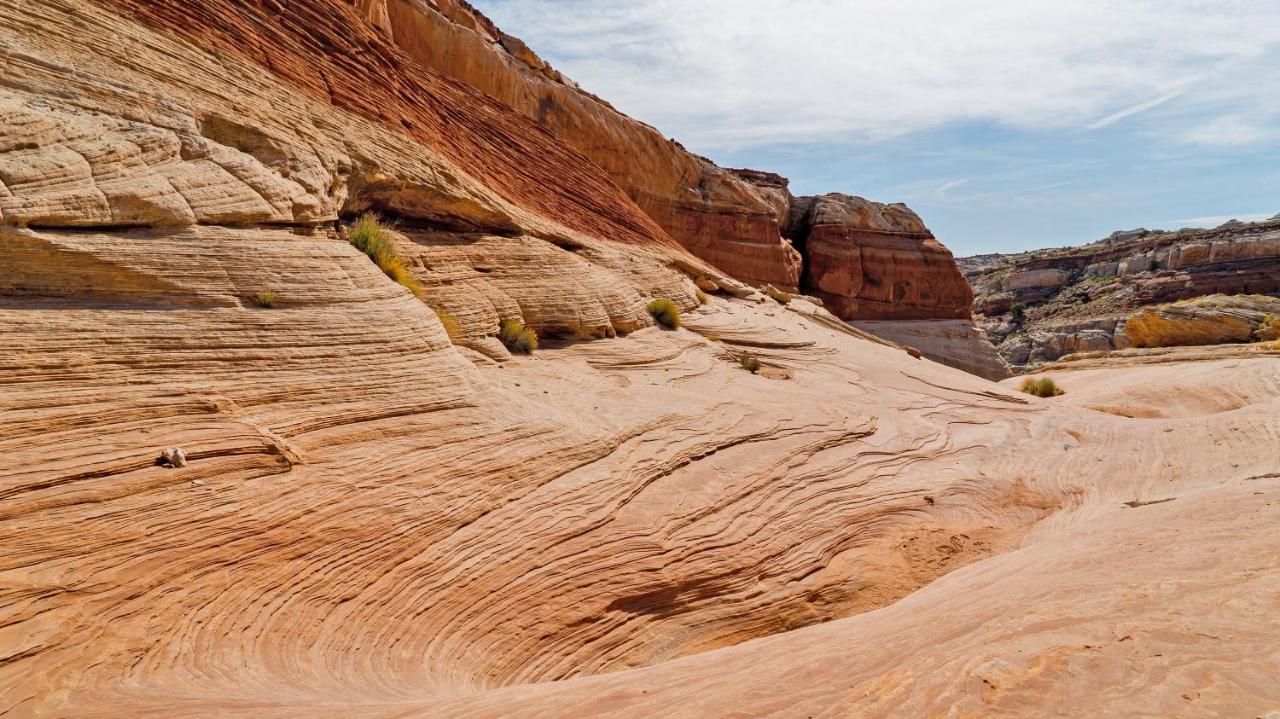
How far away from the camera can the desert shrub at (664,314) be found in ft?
49.0

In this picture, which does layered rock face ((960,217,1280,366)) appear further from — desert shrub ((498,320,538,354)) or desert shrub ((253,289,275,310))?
desert shrub ((253,289,275,310))

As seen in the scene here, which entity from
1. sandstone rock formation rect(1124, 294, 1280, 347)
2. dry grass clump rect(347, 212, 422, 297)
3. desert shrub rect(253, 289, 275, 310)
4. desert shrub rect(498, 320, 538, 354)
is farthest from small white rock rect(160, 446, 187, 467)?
sandstone rock formation rect(1124, 294, 1280, 347)

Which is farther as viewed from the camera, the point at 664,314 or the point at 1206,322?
the point at 1206,322

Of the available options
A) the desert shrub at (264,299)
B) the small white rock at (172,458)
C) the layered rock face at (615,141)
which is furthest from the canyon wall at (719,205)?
the small white rock at (172,458)

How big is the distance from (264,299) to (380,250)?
8.89 feet

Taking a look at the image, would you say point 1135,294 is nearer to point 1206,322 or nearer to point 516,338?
point 1206,322

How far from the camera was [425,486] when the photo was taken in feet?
20.0

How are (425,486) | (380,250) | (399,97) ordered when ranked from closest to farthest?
(425,486), (380,250), (399,97)

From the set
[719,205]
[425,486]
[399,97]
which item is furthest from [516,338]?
[719,205]

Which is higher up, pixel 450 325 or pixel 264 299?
pixel 264 299

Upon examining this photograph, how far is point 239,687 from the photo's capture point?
391cm

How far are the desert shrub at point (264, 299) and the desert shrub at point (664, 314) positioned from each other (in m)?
8.68

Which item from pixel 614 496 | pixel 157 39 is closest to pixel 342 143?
pixel 157 39

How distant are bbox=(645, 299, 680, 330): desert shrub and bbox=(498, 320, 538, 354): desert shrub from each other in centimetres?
438
